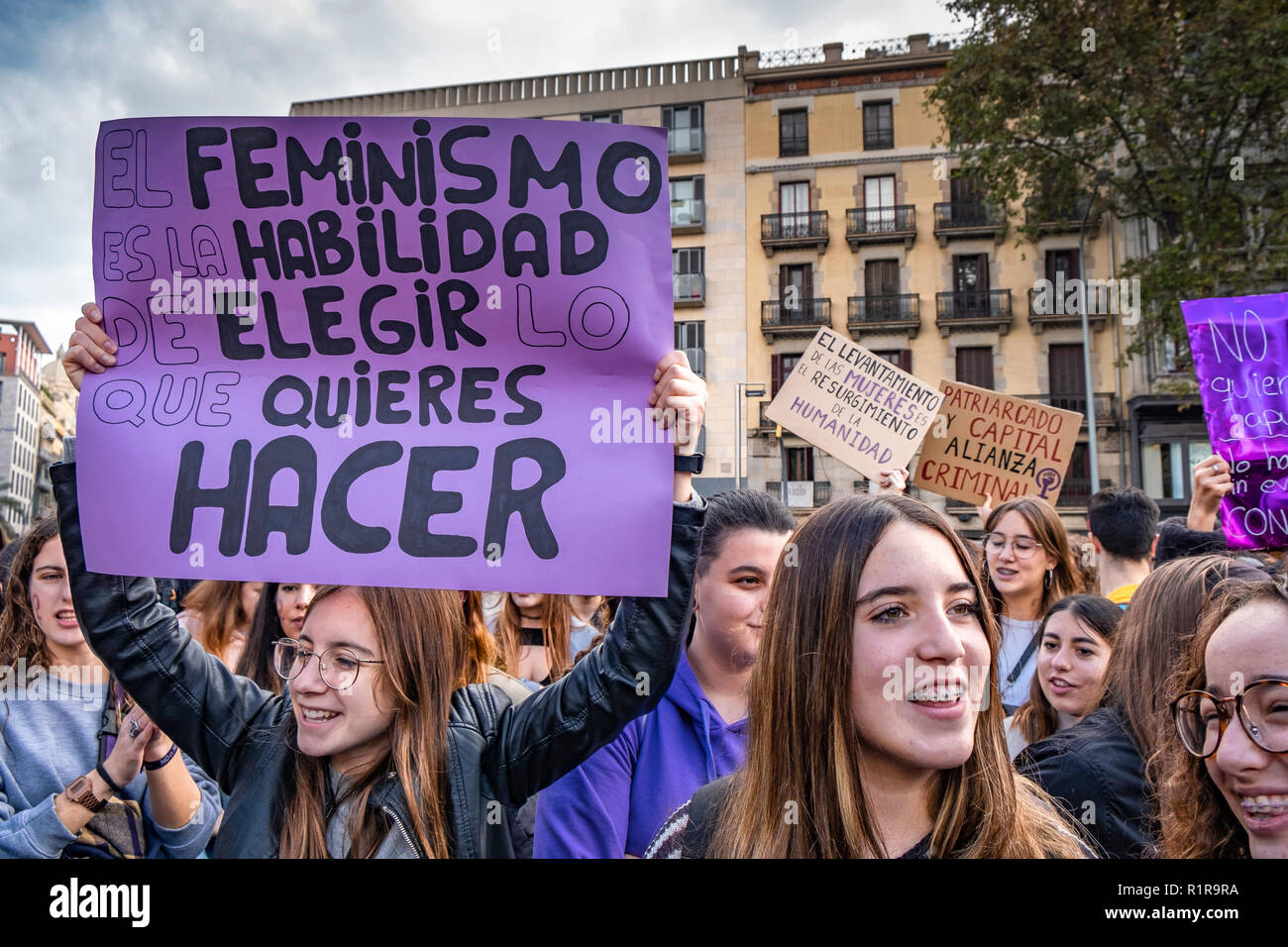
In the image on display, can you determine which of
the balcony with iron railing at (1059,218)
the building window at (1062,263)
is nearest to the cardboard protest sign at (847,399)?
the balcony with iron railing at (1059,218)

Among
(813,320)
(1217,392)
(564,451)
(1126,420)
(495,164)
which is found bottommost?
(564,451)

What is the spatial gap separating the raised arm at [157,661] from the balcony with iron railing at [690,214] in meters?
21.4

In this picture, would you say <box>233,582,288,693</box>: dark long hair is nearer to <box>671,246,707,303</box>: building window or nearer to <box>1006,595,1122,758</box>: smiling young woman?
<box>1006,595,1122,758</box>: smiling young woman

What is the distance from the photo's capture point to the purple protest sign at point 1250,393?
323cm

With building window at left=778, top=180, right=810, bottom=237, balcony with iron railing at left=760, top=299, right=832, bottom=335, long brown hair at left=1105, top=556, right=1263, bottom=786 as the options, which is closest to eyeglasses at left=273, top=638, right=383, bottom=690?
long brown hair at left=1105, top=556, right=1263, bottom=786

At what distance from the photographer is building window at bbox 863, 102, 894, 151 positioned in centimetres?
2216

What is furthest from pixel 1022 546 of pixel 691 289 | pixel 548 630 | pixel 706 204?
pixel 706 204

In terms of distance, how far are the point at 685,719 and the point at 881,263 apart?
2238 centimetres

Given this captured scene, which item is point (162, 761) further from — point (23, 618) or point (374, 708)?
point (23, 618)

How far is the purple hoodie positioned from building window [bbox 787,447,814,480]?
65.0ft

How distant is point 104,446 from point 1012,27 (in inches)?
636
